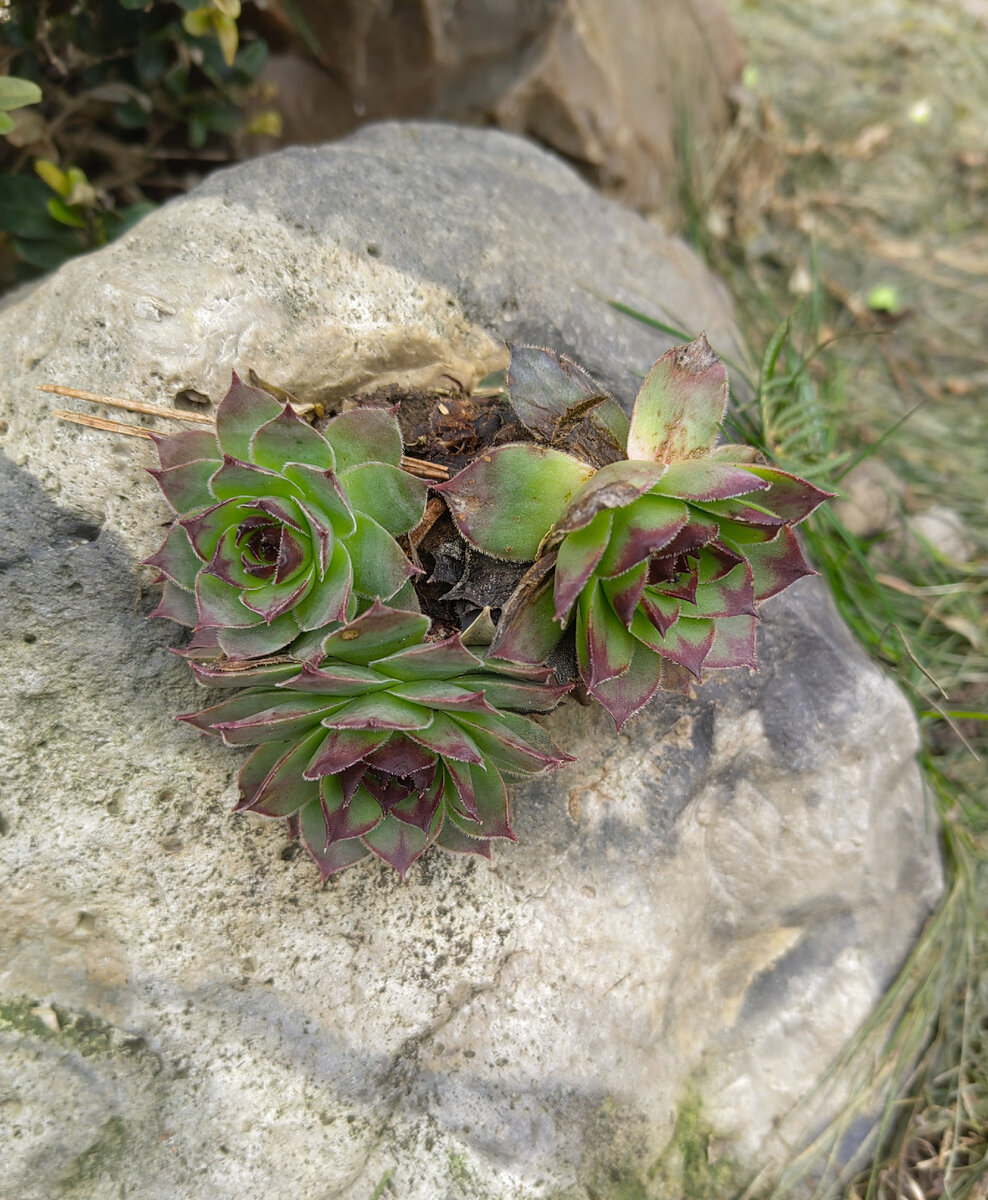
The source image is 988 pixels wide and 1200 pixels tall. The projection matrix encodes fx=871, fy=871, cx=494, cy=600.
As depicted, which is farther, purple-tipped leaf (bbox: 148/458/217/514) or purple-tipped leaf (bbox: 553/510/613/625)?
purple-tipped leaf (bbox: 148/458/217/514)

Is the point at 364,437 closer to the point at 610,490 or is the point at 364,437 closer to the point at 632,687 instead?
the point at 610,490

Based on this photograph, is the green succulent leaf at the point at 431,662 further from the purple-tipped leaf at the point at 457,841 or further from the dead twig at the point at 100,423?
the dead twig at the point at 100,423

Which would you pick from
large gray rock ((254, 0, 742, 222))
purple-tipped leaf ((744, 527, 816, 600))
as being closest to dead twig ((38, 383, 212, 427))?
purple-tipped leaf ((744, 527, 816, 600))

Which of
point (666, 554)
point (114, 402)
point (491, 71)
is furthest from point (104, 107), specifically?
point (666, 554)

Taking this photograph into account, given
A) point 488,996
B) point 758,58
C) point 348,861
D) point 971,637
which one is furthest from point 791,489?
point 758,58

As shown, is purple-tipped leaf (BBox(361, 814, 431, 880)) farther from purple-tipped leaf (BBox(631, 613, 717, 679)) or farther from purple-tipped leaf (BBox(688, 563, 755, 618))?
purple-tipped leaf (BBox(688, 563, 755, 618))

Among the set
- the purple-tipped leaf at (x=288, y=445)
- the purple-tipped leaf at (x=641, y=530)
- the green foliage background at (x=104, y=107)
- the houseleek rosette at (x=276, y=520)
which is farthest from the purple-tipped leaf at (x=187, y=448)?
the green foliage background at (x=104, y=107)

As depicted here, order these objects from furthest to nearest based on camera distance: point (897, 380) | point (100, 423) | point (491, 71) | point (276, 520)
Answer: point (897, 380), point (491, 71), point (100, 423), point (276, 520)
